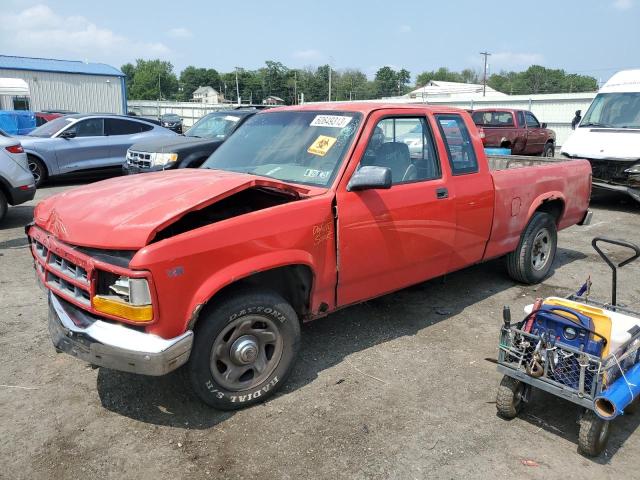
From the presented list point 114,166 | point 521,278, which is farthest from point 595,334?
point 114,166

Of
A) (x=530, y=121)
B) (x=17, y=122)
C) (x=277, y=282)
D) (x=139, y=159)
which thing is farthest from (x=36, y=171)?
(x=530, y=121)

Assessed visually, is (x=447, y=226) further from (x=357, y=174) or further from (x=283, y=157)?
(x=283, y=157)

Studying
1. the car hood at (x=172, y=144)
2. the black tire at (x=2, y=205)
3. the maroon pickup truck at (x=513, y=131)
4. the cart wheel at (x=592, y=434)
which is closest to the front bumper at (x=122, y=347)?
the cart wheel at (x=592, y=434)

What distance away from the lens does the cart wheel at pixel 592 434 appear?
2.90 meters

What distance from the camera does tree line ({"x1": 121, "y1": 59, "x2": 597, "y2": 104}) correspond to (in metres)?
89.9

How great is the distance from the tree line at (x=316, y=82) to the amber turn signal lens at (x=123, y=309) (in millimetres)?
73697

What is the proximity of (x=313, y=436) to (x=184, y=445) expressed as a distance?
0.75 metres

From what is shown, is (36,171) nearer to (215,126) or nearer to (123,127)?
(123,127)

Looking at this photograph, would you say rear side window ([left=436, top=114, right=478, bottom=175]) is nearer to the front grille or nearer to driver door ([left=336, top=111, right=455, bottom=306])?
driver door ([left=336, top=111, right=455, bottom=306])

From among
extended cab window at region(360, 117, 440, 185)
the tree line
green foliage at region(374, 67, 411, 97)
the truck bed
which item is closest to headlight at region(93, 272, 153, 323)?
extended cab window at region(360, 117, 440, 185)

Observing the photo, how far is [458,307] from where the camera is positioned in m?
5.15

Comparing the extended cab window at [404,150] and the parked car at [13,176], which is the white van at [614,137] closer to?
the extended cab window at [404,150]

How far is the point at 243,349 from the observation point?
3219 mm

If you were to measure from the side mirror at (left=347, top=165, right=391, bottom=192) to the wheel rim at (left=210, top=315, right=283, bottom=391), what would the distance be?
1112 mm
